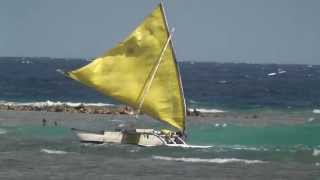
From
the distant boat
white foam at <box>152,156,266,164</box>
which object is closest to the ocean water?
white foam at <box>152,156,266,164</box>

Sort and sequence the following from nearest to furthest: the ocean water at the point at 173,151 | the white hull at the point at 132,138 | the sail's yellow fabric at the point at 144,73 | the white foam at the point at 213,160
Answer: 1. the ocean water at the point at 173,151
2. the white foam at the point at 213,160
3. the sail's yellow fabric at the point at 144,73
4. the white hull at the point at 132,138

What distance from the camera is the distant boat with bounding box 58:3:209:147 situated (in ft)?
167

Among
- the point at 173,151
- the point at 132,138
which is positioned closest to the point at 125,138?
the point at 132,138

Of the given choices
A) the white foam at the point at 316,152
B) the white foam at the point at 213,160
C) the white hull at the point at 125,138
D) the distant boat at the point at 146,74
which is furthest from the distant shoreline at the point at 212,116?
the white foam at the point at 213,160

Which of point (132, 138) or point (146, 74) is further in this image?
point (132, 138)

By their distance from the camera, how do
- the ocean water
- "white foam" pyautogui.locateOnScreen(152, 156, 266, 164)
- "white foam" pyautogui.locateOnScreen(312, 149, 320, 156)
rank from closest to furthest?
1. the ocean water
2. "white foam" pyautogui.locateOnScreen(152, 156, 266, 164)
3. "white foam" pyautogui.locateOnScreen(312, 149, 320, 156)

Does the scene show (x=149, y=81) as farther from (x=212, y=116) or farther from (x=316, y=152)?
(x=212, y=116)

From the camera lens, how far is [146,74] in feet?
170

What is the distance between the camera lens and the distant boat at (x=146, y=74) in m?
50.8

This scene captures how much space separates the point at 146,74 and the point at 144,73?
6.6 inches

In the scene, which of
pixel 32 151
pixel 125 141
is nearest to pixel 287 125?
pixel 125 141

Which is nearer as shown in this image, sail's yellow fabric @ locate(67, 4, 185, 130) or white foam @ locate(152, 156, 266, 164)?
white foam @ locate(152, 156, 266, 164)

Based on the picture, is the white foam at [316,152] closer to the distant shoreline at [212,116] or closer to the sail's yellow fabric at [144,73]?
the sail's yellow fabric at [144,73]

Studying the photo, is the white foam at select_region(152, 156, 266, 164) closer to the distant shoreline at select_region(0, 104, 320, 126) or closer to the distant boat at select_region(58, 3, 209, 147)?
the distant boat at select_region(58, 3, 209, 147)
